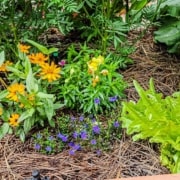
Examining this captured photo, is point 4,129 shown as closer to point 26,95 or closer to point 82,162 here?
point 26,95

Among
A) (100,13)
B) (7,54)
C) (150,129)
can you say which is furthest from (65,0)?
(150,129)

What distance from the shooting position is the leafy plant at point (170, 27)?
7.86ft

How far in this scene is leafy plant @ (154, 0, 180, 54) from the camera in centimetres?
240

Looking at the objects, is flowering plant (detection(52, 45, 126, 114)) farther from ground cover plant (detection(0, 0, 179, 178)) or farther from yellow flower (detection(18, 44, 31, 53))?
yellow flower (detection(18, 44, 31, 53))

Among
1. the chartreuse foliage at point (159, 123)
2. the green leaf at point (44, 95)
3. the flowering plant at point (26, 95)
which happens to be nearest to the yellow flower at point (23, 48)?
the flowering plant at point (26, 95)

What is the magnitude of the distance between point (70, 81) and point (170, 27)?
0.63 metres

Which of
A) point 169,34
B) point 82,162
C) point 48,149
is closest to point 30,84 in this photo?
point 48,149

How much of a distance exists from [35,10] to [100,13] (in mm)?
297

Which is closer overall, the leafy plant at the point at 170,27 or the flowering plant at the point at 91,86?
the flowering plant at the point at 91,86

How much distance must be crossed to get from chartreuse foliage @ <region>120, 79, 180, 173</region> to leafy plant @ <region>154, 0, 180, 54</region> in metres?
0.55

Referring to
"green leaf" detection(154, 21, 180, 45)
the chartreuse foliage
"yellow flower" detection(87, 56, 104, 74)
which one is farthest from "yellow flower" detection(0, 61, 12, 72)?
"green leaf" detection(154, 21, 180, 45)

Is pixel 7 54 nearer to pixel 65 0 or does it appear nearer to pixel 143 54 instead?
pixel 65 0

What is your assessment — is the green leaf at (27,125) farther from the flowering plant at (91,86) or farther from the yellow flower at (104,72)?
the yellow flower at (104,72)

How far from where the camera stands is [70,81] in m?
2.11
